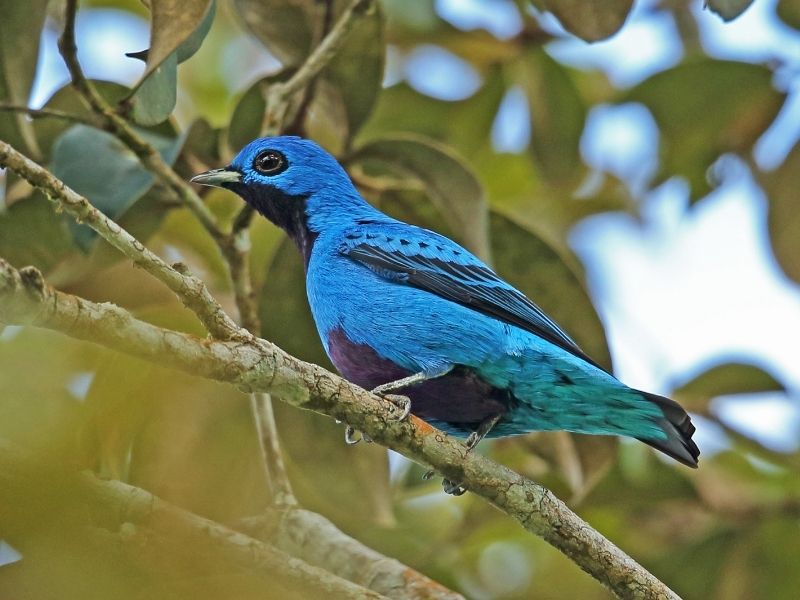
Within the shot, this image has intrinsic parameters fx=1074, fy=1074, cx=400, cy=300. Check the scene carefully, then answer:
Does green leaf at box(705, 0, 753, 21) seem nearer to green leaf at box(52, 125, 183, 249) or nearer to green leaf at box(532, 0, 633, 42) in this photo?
green leaf at box(532, 0, 633, 42)

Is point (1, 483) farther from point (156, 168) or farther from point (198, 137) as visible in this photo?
point (198, 137)

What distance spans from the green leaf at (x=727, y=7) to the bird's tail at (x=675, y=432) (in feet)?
4.61

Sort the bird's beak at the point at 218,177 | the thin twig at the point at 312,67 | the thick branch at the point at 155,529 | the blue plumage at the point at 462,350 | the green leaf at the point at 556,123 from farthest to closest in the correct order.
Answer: the green leaf at the point at 556,123 → the bird's beak at the point at 218,177 → the thin twig at the point at 312,67 → the blue plumage at the point at 462,350 → the thick branch at the point at 155,529


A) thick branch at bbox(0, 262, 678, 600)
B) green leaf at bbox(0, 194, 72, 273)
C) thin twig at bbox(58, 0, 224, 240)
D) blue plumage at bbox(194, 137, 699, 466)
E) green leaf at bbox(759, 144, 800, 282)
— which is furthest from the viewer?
green leaf at bbox(759, 144, 800, 282)

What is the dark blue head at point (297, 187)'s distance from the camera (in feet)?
15.4

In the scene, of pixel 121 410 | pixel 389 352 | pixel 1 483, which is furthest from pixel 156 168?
pixel 1 483

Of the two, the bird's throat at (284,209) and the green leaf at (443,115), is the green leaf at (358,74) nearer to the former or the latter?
the bird's throat at (284,209)

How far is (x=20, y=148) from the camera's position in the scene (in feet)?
14.5

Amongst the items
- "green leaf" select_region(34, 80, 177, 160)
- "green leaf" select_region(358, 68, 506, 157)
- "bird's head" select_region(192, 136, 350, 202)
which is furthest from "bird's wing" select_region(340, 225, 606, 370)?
"green leaf" select_region(358, 68, 506, 157)

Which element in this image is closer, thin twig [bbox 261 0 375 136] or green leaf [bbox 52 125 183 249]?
green leaf [bbox 52 125 183 249]

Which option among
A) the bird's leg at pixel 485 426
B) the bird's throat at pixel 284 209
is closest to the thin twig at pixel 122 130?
the bird's throat at pixel 284 209

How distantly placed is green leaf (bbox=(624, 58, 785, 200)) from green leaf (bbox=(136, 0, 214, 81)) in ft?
10.4

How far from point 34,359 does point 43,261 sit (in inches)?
66.3

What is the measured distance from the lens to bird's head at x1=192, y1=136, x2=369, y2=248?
4.69m
